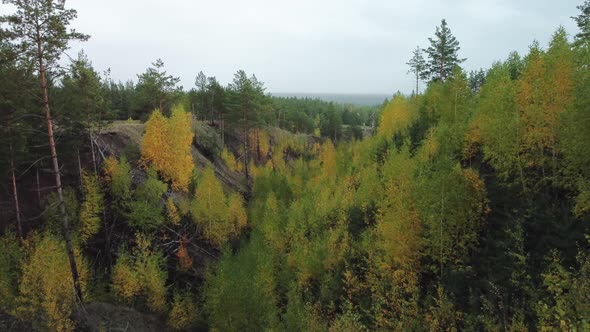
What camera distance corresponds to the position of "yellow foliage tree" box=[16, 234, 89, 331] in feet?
62.1

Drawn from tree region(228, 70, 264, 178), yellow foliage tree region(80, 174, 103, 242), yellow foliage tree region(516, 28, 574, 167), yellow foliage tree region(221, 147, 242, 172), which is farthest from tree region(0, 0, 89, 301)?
yellow foliage tree region(221, 147, 242, 172)

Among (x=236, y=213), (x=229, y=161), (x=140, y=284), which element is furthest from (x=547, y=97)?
(x=229, y=161)

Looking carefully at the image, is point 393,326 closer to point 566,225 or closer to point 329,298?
point 329,298

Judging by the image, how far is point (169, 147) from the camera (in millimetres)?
37656

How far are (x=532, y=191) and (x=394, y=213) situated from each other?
8.10m

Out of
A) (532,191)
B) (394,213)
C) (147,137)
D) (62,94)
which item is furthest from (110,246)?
(532,191)

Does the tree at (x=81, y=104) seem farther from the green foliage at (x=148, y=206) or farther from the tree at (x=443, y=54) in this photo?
the tree at (x=443, y=54)

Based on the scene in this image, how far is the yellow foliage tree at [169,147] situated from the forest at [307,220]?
153 mm

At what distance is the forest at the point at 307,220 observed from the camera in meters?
15.4

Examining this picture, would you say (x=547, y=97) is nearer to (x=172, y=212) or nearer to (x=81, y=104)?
(x=172, y=212)

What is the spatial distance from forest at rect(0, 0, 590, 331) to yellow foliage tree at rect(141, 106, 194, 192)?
153 millimetres

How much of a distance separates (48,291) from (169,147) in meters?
19.8

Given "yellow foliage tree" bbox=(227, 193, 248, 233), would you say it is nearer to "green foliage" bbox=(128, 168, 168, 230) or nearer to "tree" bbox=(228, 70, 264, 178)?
"green foliage" bbox=(128, 168, 168, 230)

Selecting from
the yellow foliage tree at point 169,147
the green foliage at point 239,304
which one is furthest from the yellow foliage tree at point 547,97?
the yellow foliage tree at point 169,147
